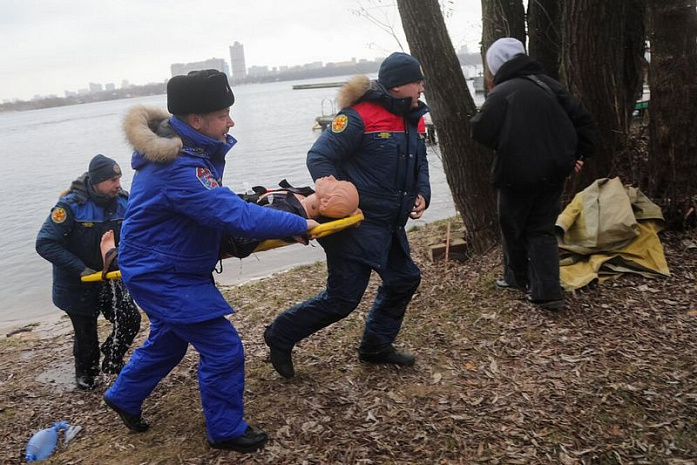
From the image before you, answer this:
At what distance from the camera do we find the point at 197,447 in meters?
3.75

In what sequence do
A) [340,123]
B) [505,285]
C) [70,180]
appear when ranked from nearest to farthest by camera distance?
[340,123], [505,285], [70,180]

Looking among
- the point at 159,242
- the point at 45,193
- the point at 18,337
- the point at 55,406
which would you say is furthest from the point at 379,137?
the point at 45,193

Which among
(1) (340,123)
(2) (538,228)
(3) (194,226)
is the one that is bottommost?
(2) (538,228)

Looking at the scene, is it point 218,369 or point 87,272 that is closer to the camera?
point 218,369

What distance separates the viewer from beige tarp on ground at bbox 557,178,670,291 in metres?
5.25

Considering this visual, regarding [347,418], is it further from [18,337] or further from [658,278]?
[18,337]

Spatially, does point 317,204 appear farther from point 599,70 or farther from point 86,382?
point 599,70

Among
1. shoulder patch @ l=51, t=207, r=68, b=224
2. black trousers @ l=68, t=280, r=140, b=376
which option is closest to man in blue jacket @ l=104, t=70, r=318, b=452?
shoulder patch @ l=51, t=207, r=68, b=224

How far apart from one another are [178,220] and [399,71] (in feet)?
5.58

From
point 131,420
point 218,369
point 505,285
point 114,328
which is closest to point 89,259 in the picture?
point 114,328

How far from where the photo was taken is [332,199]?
146 inches

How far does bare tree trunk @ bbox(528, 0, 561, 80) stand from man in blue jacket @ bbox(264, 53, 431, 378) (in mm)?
3532

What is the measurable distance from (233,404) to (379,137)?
1.90 metres

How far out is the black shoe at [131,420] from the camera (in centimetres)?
390
